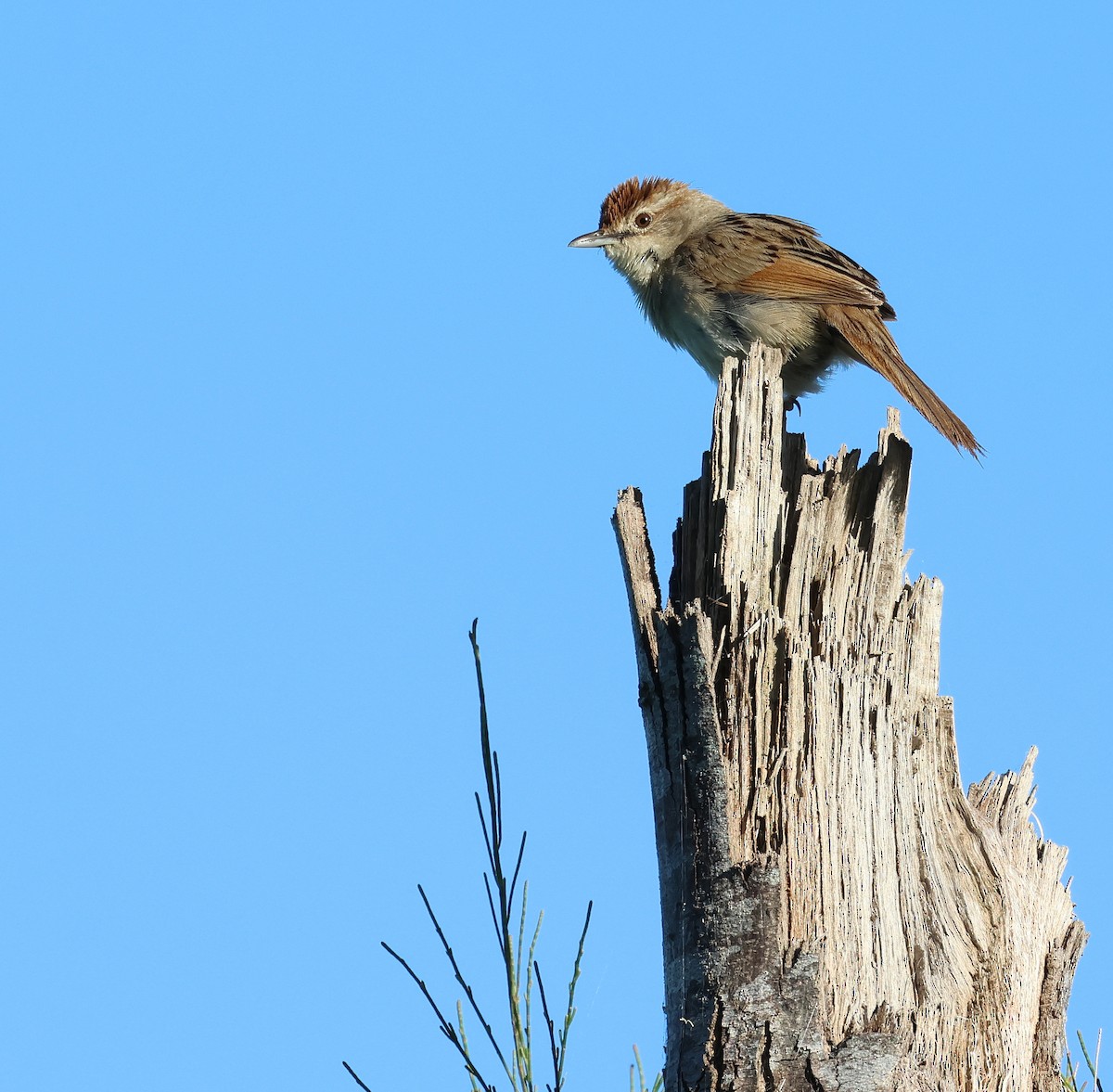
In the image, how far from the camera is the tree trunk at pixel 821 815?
3688mm

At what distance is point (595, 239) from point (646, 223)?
31 cm

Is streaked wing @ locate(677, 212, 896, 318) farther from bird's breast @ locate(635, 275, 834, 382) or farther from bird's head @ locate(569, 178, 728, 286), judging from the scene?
bird's head @ locate(569, 178, 728, 286)

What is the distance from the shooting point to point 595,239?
25.5 feet

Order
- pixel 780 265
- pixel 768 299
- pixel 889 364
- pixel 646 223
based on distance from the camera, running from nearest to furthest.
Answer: pixel 889 364, pixel 768 299, pixel 780 265, pixel 646 223

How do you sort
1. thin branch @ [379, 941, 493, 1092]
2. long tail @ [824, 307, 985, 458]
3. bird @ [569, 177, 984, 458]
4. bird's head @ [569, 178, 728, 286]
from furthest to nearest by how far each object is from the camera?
bird's head @ [569, 178, 728, 286]
bird @ [569, 177, 984, 458]
long tail @ [824, 307, 985, 458]
thin branch @ [379, 941, 493, 1092]

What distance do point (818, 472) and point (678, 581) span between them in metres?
0.82

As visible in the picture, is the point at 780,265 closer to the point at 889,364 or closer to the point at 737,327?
the point at 737,327

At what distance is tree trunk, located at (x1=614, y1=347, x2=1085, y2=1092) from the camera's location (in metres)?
3.69

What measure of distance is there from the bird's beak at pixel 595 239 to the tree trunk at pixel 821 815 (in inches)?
126

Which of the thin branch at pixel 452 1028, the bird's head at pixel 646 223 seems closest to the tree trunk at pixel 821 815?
the thin branch at pixel 452 1028

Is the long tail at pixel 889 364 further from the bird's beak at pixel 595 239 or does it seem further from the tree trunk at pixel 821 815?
the bird's beak at pixel 595 239

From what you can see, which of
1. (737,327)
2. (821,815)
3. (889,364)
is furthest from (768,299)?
(821,815)

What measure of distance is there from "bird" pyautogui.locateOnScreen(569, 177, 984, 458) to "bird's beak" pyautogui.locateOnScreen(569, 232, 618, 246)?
176 millimetres

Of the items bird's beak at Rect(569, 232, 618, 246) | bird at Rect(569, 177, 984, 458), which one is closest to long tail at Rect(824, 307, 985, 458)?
bird at Rect(569, 177, 984, 458)
